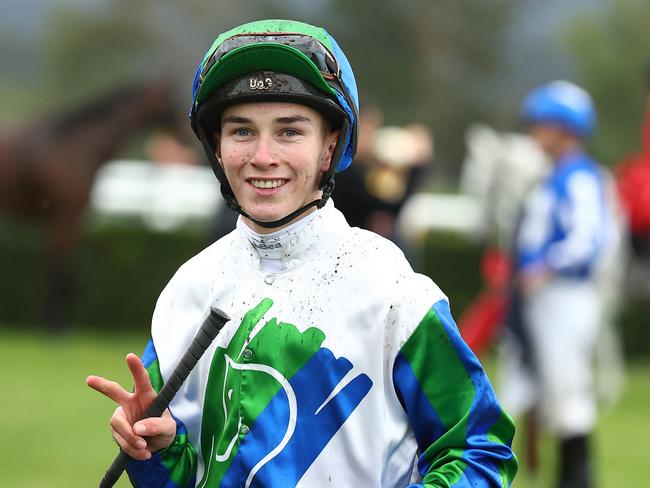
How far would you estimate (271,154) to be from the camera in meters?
2.42

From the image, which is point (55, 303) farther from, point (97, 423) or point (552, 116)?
point (552, 116)

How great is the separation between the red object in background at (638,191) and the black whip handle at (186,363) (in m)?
7.86

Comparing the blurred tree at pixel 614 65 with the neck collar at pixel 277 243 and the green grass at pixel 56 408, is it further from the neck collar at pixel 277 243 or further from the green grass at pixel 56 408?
the neck collar at pixel 277 243

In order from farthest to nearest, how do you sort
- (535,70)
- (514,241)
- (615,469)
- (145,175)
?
(535,70), (145,175), (615,469), (514,241)

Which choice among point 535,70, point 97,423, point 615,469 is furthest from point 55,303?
point 535,70

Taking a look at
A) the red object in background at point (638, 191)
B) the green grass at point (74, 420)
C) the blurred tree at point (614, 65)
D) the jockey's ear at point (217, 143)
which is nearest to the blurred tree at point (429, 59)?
the blurred tree at point (614, 65)

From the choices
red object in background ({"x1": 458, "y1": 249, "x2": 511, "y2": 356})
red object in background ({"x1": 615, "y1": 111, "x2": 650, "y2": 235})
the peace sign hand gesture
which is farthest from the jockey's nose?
red object in background ({"x1": 615, "y1": 111, "x2": 650, "y2": 235})

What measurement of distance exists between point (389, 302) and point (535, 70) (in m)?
29.0

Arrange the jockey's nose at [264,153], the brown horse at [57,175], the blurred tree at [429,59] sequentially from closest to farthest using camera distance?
the jockey's nose at [264,153] < the brown horse at [57,175] < the blurred tree at [429,59]

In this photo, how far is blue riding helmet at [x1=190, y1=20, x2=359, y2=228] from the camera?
2.43 m

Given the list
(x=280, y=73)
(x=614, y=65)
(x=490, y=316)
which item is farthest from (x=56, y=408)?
(x=614, y=65)

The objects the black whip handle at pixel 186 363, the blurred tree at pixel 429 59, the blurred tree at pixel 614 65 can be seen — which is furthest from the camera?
the blurred tree at pixel 614 65

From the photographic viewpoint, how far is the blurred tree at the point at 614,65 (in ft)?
82.3

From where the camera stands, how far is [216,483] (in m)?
2.44
